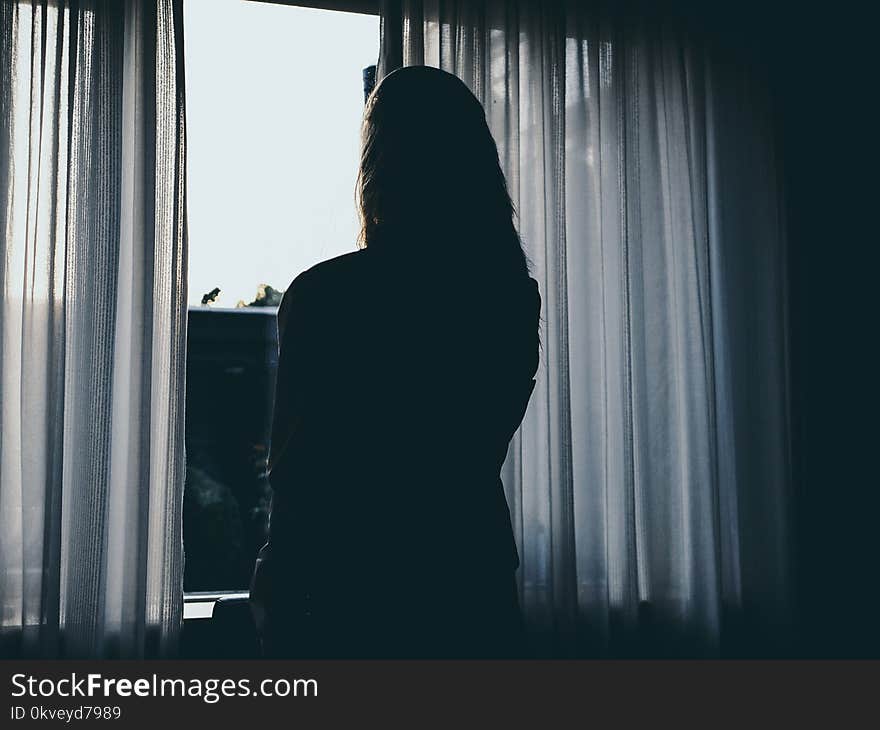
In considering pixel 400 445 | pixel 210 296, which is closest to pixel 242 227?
pixel 210 296

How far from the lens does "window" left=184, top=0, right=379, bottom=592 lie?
81.8 inches

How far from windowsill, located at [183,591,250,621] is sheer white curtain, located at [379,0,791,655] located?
73cm

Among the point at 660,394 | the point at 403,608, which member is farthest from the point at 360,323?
the point at 660,394

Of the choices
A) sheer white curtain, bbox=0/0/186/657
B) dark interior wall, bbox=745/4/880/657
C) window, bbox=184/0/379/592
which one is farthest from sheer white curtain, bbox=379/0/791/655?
sheer white curtain, bbox=0/0/186/657

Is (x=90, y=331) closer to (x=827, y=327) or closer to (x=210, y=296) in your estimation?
(x=210, y=296)

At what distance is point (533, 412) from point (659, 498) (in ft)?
1.37

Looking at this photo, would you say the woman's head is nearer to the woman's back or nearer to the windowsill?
the woman's back

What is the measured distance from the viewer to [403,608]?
99cm

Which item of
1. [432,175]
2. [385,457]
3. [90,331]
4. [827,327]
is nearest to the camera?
[385,457]

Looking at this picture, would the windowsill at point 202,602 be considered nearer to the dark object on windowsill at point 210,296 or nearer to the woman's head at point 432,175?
the dark object on windowsill at point 210,296

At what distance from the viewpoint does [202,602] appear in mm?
2066

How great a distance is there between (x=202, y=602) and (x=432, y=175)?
1.41 metres

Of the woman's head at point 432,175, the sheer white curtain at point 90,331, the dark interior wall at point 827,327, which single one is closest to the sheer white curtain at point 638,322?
the dark interior wall at point 827,327

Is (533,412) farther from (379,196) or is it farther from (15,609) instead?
(15,609)
